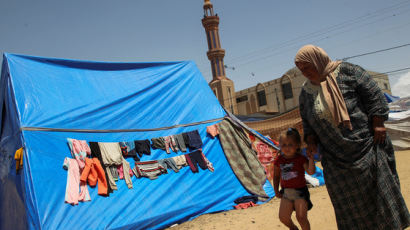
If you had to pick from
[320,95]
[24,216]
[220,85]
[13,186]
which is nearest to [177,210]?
[24,216]

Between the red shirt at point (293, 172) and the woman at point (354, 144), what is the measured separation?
24 cm

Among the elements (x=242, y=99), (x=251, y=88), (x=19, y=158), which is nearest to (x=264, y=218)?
(x=19, y=158)

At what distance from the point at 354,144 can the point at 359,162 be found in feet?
0.38

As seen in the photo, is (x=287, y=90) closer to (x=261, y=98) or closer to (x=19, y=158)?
(x=261, y=98)

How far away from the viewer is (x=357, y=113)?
6.48 ft

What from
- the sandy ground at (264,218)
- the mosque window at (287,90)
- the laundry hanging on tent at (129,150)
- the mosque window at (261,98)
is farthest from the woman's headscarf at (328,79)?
the mosque window at (261,98)

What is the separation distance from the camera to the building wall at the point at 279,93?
21.8 m

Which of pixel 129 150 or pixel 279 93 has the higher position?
pixel 279 93

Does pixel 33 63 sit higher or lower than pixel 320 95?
higher

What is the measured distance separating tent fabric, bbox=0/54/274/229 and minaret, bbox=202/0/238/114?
20.2 meters

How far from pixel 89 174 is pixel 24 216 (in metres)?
0.79

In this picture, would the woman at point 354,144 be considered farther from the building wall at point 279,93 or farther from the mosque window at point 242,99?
the mosque window at point 242,99

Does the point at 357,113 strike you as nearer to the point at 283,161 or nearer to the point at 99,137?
the point at 283,161

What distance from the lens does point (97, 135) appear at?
4.13m
